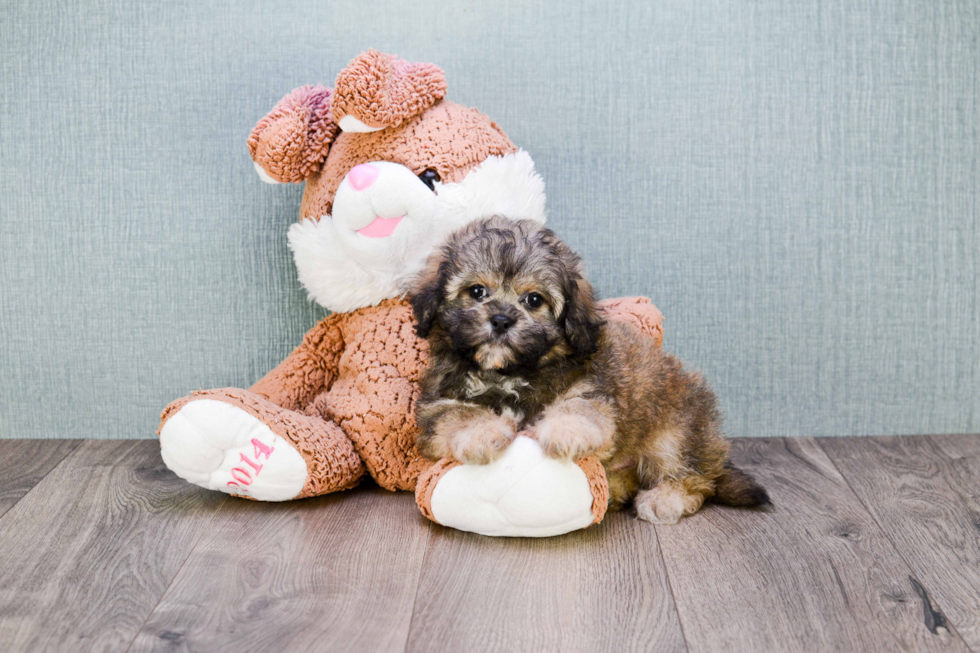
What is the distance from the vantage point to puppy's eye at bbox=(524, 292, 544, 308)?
186 cm

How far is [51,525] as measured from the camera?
2035 mm

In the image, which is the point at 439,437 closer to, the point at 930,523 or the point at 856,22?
the point at 930,523

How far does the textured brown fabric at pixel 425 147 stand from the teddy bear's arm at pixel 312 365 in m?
0.35

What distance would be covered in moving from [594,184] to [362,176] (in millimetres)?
840

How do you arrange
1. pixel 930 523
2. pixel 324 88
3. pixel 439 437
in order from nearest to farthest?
pixel 439 437 < pixel 930 523 < pixel 324 88

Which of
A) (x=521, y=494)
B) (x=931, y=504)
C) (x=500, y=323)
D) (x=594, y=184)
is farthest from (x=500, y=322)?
(x=931, y=504)

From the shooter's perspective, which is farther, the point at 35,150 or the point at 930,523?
the point at 35,150

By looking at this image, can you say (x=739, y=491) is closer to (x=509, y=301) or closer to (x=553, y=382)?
(x=553, y=382)

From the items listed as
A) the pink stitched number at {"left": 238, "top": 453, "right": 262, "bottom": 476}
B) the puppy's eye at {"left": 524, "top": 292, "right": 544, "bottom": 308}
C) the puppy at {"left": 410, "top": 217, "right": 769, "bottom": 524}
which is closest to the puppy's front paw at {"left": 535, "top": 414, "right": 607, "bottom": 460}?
the puppy at {"left": 410, "top": 217, "right": 769, "bottom": 524}

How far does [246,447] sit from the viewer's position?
2.02 m

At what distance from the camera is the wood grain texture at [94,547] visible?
157 cm

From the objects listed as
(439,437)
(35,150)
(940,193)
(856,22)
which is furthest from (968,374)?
(35,150)

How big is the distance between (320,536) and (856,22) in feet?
7.23

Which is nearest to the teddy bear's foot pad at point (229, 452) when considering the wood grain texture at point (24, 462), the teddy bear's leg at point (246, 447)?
the teddy bear's leg at point (246, 447)
